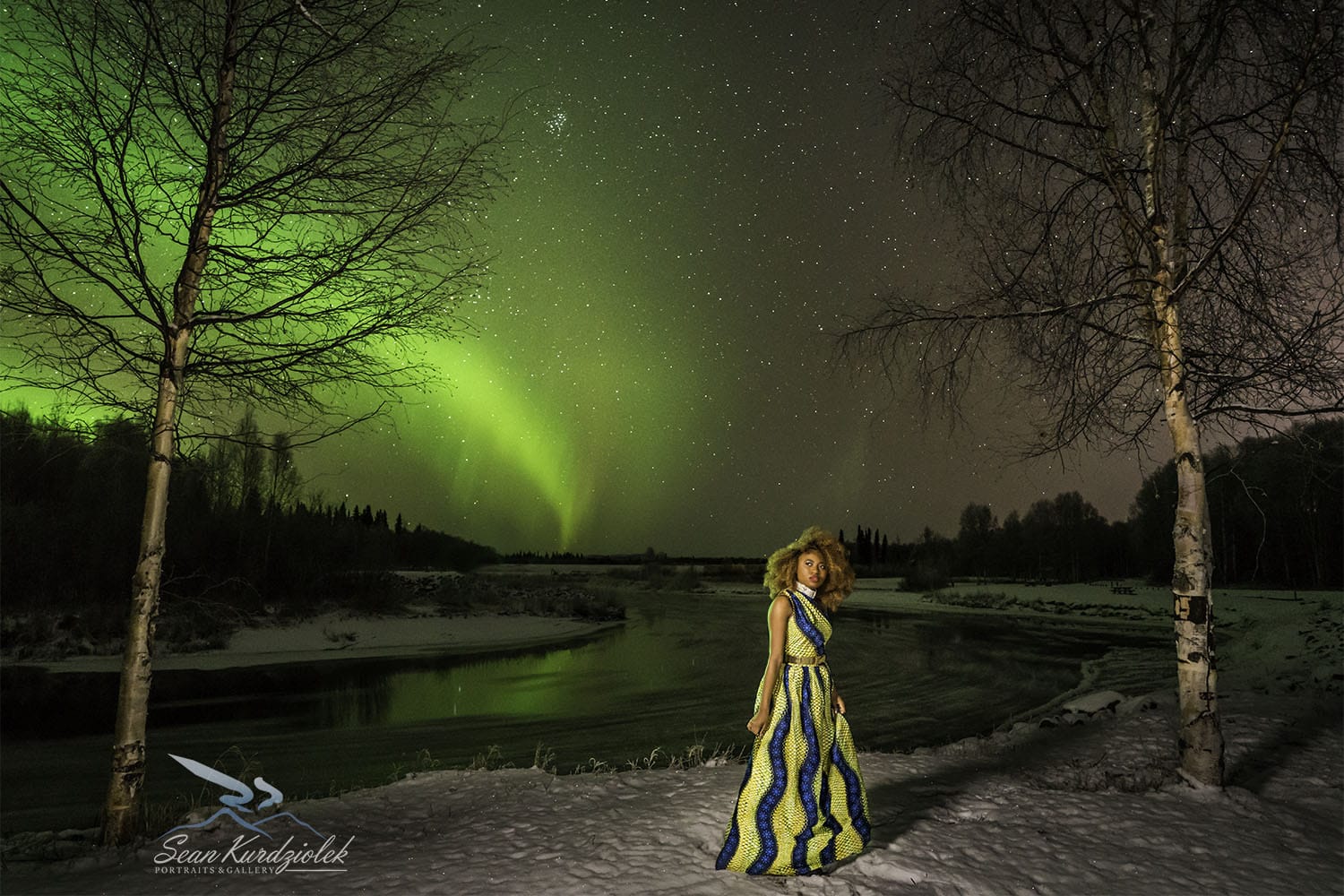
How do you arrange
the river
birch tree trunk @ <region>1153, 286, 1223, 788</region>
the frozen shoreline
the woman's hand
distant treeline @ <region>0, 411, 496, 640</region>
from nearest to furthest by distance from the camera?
the woman's hand → birch tree trunk @ <region>1153, 286, 1223, 788</region> → the river → the frozen shoreline → distant treeline @ <region>0, 411, 496, 640</region>

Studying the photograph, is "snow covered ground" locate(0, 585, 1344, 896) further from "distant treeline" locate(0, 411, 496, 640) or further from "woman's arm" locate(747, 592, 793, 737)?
"distant treeline" locate(0, 411, 496, 640)

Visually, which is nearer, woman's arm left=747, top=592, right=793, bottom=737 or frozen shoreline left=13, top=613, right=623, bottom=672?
woman's arm left=747, top=592, right=793, bottom=737

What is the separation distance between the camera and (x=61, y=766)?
11984 millimetres

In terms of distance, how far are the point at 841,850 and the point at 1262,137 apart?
6590 mm

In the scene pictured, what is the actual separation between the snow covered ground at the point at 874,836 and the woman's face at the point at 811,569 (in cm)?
174

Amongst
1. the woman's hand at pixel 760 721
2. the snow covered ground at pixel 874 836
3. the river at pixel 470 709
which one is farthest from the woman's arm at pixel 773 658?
the river at pixel 470 709

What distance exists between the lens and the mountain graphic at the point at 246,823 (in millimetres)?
5598

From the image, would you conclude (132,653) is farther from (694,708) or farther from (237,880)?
(694,708)

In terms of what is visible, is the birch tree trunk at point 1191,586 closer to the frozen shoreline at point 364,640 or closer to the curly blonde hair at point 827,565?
the curly blonde hair at point 827,565

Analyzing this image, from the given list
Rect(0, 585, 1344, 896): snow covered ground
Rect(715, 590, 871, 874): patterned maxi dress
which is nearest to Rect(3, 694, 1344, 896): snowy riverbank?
Rect(0, 585, 1344, 896): snow covered ground

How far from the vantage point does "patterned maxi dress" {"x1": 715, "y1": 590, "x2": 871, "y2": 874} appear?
4.61 metres

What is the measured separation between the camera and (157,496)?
580 cm

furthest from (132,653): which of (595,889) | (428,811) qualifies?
(595,889)

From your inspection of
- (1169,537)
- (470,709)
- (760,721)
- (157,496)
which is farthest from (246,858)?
(1169,537)
